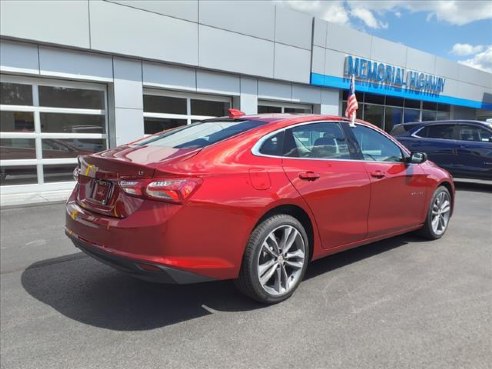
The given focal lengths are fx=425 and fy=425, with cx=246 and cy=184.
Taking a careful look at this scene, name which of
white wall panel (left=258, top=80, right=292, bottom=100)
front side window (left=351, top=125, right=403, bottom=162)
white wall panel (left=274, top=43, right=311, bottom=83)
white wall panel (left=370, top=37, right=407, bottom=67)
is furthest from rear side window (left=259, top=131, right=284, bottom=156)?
white wall panel (left=370, top=37, right=407, bottom=67)

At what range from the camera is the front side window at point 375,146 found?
4.47 meters

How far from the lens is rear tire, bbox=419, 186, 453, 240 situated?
5.34 meters

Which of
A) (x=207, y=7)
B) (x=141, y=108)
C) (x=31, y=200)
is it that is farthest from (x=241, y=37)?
(x=31, y=200)

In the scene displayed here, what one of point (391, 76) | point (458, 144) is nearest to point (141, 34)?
point (458, 144)

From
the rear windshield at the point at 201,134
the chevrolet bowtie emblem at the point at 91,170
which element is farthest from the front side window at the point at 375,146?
the chevrolet bowtie emblem at the point at 91,170

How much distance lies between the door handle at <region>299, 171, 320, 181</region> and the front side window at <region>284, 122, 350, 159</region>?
0.59ft

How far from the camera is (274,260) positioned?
3.50 metres

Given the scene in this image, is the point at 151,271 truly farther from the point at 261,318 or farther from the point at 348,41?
the point at 348,41

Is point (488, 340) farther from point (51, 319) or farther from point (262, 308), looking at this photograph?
point (51, 319)

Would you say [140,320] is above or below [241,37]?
below

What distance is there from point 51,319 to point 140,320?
0.73m

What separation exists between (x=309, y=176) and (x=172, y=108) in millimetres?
8595

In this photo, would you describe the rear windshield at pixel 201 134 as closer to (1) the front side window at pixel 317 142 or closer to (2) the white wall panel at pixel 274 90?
(1) the front side window at pixel 317 142

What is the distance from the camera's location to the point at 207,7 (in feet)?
38.0
